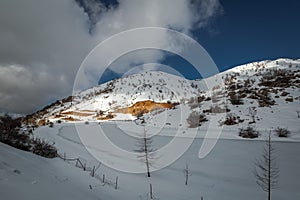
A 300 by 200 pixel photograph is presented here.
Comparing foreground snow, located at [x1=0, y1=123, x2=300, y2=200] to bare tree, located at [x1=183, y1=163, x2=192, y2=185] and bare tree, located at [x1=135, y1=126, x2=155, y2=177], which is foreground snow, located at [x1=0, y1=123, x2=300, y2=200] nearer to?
bare tree, located at [x1=183, y1=163, x2=192, y2=185]

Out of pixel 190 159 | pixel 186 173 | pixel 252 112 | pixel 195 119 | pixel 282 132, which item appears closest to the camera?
pixel 186 173

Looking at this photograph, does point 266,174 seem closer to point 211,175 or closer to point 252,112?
point 211,175

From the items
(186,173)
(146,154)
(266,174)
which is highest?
(146,154)

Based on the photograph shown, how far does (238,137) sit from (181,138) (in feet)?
20.1

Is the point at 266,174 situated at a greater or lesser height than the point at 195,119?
lesser

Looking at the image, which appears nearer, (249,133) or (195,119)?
(249,133)

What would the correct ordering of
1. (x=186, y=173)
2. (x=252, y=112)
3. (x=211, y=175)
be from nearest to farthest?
1. (x=211, y=175)
2. (x=186, y=173)
3. (x=252, y=112)

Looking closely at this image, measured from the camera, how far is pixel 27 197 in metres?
3.99

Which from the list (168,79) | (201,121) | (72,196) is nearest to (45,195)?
(72,196)

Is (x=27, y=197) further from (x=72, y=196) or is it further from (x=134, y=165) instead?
(x=134, y=165)

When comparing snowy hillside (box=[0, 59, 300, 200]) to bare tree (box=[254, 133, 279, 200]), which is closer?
snowy hillside (box=[0, 59, 300, 200])

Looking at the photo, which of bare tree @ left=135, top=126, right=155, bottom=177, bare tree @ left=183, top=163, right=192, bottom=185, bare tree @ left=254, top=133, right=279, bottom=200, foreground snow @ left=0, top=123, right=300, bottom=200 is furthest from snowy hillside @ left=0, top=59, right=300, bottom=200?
bare tree @ left=135, top=126, right=155, bottom=177

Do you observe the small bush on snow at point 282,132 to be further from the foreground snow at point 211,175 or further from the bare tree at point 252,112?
the bare tree at point 252,112

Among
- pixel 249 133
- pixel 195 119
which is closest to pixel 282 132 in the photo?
pixel 249 133
